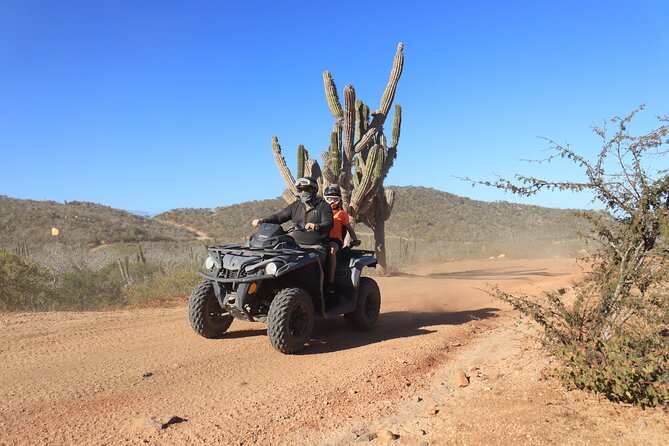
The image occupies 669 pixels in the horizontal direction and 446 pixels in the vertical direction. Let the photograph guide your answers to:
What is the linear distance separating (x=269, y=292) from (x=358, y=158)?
1172cm

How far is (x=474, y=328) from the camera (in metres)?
8.12

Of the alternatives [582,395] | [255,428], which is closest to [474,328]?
[582,395]

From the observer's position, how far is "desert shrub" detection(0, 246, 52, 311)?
1090 cm

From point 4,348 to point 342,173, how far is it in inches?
460

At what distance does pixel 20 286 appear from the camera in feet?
36.9

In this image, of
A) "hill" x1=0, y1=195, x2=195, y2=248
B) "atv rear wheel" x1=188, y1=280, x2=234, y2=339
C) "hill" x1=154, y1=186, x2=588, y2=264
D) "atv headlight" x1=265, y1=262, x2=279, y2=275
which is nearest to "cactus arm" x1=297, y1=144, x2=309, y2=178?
"hill" x1=154, y1=186, x2=588, y2=264

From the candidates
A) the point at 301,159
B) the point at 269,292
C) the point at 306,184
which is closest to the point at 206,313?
the point at 269,292

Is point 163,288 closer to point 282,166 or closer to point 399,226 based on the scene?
point 282,166

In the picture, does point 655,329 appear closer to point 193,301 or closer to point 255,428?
point 255,428

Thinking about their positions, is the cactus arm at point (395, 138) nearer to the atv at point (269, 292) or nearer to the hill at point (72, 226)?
the atv at point (269, 292)

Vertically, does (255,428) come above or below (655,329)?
below

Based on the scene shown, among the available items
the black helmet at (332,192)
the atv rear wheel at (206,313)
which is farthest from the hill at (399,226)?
the atv rear wheel at (206,313)

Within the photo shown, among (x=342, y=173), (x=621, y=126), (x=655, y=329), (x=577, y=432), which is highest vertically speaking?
(x=342, y=173)

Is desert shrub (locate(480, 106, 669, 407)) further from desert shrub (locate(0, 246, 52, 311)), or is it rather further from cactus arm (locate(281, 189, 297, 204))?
cactus arm (locate(281, 189, 297, 204))
